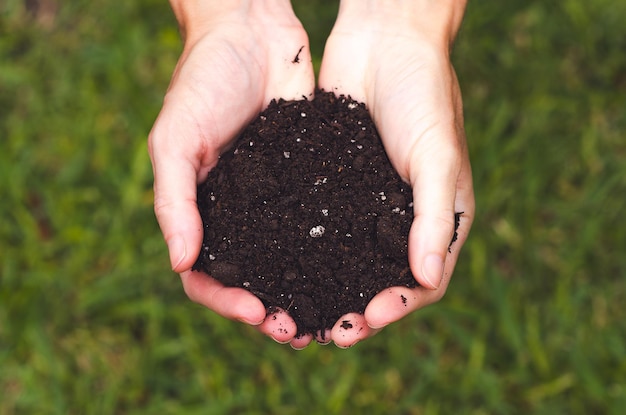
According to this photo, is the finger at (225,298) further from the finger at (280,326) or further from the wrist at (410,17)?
the wrist at (410,17)

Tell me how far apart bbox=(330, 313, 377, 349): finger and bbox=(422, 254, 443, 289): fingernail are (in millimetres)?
217

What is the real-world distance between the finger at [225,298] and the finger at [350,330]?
0.67 ft

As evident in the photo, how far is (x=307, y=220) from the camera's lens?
189cm

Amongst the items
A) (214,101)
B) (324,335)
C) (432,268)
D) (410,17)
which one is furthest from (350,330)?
(410,17)

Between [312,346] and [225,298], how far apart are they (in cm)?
85

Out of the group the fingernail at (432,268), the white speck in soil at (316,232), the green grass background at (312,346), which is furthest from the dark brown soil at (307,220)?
the green grass background at (312,346)

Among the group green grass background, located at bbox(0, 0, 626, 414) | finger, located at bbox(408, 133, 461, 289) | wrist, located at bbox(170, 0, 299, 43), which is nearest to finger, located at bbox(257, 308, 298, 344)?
finger, located at bbox(408, 133, 461, 289)

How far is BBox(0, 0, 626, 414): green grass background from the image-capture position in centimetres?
254

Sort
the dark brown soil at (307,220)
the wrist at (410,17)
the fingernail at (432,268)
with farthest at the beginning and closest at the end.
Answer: the wrist at (410,17), the dark brown soil at (307,220), the fingernail at (432,268)

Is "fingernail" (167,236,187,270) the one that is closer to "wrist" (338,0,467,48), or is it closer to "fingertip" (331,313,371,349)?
"fingertip" (331,313,371,349)

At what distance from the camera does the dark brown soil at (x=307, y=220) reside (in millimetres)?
1829

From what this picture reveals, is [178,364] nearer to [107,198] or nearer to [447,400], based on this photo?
[107,198]

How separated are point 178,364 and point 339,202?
1119 millimetres

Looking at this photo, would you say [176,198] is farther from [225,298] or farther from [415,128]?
[415,128]
